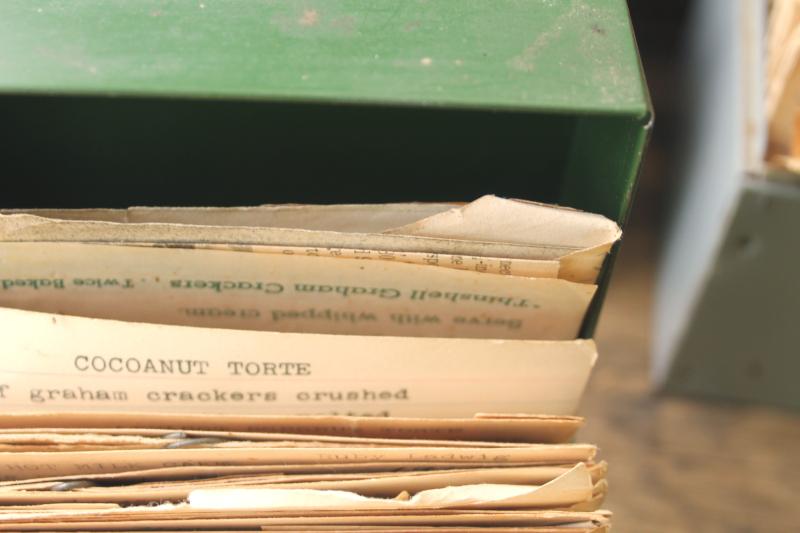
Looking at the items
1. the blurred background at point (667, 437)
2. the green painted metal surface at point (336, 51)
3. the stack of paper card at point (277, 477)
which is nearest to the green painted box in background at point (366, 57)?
the green painted metal surface at point (336, 51)

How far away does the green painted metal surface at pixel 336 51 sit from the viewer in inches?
16.8

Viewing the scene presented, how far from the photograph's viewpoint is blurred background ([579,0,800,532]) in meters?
1.12

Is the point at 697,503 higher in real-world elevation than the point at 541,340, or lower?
lower

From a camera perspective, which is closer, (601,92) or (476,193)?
(601,92)

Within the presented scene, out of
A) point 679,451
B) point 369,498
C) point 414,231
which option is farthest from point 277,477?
point 679,451

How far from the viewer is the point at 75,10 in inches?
18.0

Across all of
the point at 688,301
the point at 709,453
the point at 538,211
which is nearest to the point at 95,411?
the point at 538,211

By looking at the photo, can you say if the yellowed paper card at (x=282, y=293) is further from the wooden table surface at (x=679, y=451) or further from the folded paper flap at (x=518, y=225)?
the wooden table surface at (x=679, y=451)

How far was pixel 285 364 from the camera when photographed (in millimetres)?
509

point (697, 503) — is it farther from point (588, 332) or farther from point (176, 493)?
point (176, 493)

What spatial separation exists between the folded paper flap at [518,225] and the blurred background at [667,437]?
0.73 m

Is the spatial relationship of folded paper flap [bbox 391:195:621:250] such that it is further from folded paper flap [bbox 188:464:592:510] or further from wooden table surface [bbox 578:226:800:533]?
wooden table surface [bbox 578:226:800:533]

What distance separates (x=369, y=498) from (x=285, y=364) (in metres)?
0.09

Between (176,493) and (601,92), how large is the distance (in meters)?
0.32
